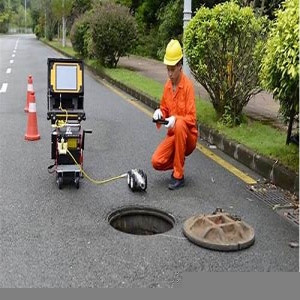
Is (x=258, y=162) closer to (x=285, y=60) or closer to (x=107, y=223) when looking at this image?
(x=285, y=60)

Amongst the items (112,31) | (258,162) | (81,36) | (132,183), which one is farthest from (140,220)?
(81,36)

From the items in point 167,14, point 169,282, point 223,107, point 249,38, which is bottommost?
point 169,282

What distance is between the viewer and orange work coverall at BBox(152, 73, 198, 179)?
18.3 feet

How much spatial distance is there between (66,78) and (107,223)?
6.91 feet

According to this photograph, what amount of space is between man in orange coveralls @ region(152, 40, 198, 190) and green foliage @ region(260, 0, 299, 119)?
0.88 metres

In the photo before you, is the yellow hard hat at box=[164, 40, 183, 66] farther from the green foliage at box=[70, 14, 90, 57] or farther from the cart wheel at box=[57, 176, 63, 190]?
the green foliage at box=[70, 14, 90, 57]

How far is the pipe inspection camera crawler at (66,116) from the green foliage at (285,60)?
2106 mm

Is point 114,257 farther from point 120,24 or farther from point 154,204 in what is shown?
point 120,24

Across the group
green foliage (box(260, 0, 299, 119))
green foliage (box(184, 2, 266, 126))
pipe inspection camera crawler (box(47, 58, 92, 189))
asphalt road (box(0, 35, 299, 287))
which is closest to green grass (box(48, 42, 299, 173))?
green foliage (box(184, 2, 266, 126))

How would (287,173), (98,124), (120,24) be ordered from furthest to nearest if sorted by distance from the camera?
(120,24), (98,124), (287,173)

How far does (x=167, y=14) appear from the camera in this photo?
76.4 feet

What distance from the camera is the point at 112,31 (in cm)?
1797

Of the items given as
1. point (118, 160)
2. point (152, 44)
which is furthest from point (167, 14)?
point (118, 160)

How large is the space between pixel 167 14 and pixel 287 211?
1954 centimetres
